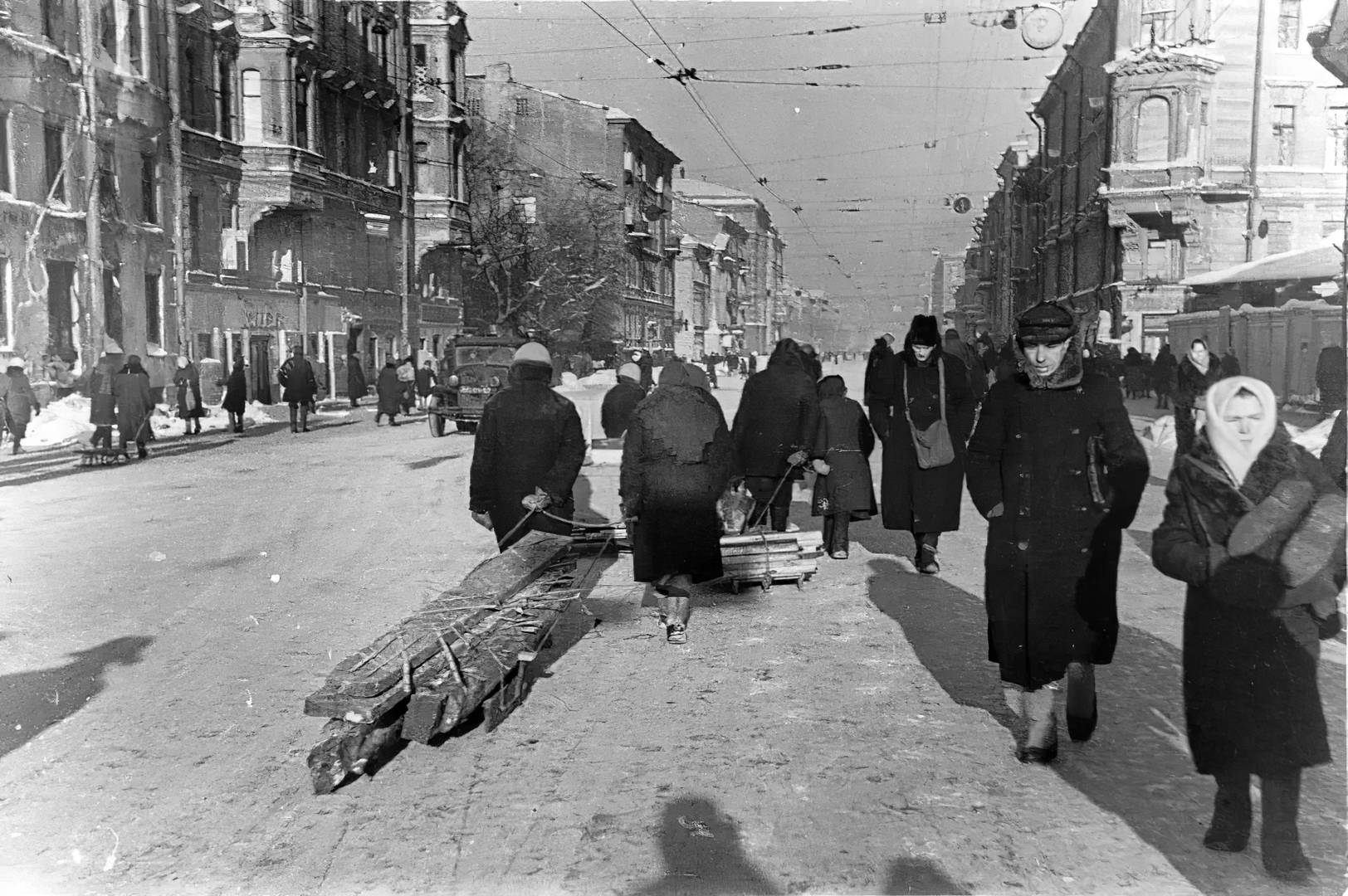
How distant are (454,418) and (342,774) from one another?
19.5 metres

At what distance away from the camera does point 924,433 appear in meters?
8.08

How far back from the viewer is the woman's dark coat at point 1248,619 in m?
3.24

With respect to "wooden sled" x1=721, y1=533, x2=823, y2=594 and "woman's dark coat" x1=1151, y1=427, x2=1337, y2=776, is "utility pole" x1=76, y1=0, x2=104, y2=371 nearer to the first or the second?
"wooden sled" x1=721, y1=533, x2=823, y2=594

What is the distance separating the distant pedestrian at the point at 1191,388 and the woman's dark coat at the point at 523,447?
3082mm

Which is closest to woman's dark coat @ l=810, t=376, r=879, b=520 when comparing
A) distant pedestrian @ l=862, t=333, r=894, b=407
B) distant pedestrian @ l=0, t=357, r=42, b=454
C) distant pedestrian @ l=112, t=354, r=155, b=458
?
distant pedestrian @ l=862, t=333, r=894, b=407

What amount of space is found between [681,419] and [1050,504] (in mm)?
2459

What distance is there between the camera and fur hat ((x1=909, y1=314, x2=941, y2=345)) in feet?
25.6

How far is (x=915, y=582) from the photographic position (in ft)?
27.0

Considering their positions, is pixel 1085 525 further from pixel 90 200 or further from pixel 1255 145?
pixel 90 200

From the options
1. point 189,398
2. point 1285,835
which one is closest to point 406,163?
point 189,398

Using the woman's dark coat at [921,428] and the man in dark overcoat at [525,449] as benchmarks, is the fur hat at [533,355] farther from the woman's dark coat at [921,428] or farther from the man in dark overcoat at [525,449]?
the woman's dark coat at [921,428]

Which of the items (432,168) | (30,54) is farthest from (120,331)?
(432,168)

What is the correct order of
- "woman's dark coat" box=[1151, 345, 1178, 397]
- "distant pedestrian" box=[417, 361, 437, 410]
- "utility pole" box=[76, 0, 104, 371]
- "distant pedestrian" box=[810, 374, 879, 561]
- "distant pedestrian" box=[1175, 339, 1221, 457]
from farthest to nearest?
"distant pedestrian" box=[417, 361, 437, 410] < "utility pole" box=[76, 0, 104, 371] < "woman's dark coat" box=[1151, 345, 1178, 397] < "distant pedestrian" box=[810, 374, 879, 561] < "distant pedestrian" box=[1175, 339, 1221, 457]

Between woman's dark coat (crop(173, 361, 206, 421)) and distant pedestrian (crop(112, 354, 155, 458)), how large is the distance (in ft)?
14.7
